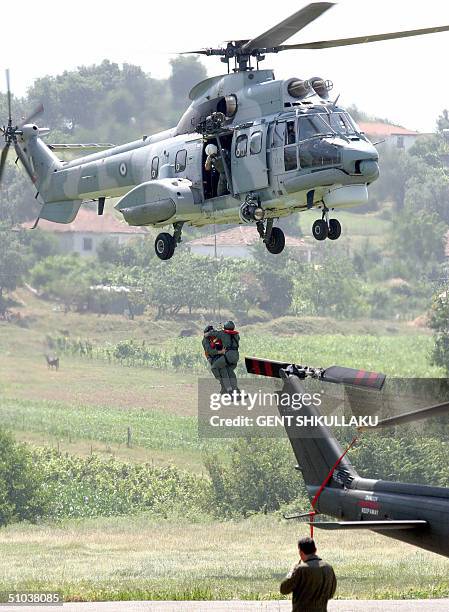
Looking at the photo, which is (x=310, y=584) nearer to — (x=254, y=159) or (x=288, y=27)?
(x=254, y=159)

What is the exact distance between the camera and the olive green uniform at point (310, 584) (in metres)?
14.5

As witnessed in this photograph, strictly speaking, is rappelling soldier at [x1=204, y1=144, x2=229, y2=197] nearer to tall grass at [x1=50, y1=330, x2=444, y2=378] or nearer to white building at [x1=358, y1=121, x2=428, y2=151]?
tall grass at [x1=50, y1=330, x2=444, y2=378]

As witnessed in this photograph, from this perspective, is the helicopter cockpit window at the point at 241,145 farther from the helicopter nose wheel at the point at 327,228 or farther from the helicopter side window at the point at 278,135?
the helicopter nose wheel at the point at 327,228

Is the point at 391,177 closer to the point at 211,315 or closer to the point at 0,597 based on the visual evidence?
the point at 211,315

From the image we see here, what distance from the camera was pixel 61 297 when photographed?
323ft

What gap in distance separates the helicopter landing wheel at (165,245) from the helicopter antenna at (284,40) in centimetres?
359

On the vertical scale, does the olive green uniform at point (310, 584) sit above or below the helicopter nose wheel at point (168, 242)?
below

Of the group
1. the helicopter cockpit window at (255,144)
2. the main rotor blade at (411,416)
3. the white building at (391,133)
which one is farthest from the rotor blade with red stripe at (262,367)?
the white building at (391,133)

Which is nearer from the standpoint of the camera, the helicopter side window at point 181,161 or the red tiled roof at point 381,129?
the helicopter side window at point 181,161

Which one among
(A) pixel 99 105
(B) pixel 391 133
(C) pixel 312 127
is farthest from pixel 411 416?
(B) pixel 391 133

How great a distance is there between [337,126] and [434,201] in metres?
89.0

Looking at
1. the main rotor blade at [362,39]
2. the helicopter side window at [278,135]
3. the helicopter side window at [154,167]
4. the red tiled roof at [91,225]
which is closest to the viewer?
the main rotor blade at [362,39]

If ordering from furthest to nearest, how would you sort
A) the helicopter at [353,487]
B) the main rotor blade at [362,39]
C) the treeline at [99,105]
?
the treeline at [99,105]
the main rotor blade at [362,39]
the helicopter at [353,487]

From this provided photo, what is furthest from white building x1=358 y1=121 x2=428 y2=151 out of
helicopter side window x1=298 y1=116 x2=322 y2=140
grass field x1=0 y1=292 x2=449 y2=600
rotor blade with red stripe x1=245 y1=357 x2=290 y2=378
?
rotor blade with red stripe x1=245 y1=357 x2=290 y2=378
